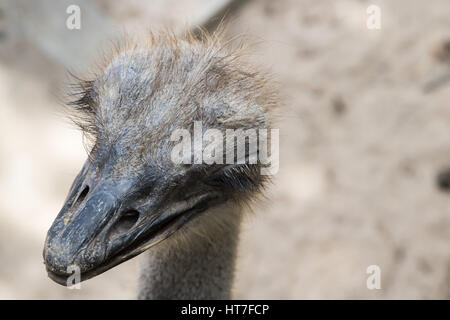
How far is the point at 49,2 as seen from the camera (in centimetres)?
518

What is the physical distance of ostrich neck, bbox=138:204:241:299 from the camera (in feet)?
8.41

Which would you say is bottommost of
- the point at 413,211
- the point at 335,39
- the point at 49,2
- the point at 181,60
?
the point at 413,211

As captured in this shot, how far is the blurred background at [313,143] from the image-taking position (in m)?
4.03

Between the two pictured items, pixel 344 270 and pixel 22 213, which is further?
pixel 22 213

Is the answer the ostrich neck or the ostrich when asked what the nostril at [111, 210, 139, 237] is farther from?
the ostrich neck

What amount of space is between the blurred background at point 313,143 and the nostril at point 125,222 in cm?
184

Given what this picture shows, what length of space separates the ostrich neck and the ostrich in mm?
13

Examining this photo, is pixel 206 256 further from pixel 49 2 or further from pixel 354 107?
pixel 49 2

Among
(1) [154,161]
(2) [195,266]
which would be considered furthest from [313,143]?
(1) [154,161]

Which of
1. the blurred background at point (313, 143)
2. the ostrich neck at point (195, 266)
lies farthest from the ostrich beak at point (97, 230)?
the blurred background at point (313, 143)

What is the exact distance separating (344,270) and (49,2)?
9.24ft

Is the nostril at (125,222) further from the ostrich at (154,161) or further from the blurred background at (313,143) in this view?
the blurred background at (313,143)

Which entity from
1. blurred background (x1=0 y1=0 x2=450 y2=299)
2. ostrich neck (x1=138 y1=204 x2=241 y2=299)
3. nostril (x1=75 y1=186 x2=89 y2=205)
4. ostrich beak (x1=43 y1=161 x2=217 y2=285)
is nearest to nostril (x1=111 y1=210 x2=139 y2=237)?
ostrich beak (x1=43 y1=161 x2=217 y2=285)

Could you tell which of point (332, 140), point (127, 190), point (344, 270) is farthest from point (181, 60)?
point (332, 140)
